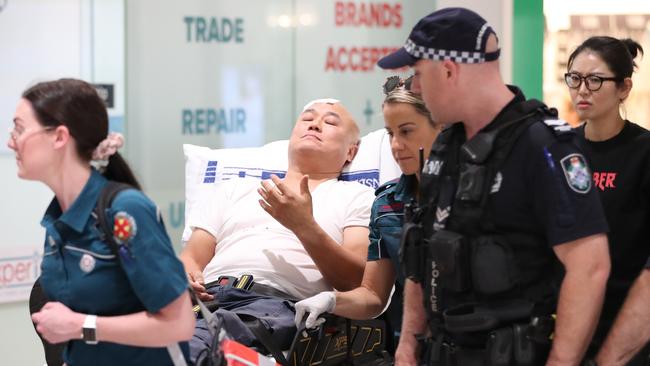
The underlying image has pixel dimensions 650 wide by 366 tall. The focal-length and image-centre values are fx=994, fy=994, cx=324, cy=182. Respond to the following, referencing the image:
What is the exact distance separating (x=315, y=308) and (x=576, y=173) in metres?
0.99

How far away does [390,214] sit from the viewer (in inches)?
Answer: 111

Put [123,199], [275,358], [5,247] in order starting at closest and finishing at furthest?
[123,199]
[275,358]
[5,247]

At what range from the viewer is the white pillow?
3.46 m

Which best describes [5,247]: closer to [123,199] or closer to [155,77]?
[155,77]

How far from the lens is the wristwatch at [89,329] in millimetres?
1820

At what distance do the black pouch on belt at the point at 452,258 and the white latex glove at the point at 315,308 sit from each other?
2.36 ft

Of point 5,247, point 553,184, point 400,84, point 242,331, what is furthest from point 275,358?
point 5,247

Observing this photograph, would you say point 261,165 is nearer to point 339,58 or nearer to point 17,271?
point 17,271

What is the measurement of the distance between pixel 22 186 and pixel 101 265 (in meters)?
2.44

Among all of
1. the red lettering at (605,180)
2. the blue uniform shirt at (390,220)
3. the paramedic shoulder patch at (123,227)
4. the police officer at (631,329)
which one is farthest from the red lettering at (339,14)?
the paramedic shoulder patch at (123,227)

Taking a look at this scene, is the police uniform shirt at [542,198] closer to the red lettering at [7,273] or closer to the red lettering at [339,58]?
the red lettering at [7,273]

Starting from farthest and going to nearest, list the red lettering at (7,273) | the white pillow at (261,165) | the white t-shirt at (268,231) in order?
1. the red lettering at (7,273)
2. the white pillow at (261,165)
3. the white t-shirt at (268,231)

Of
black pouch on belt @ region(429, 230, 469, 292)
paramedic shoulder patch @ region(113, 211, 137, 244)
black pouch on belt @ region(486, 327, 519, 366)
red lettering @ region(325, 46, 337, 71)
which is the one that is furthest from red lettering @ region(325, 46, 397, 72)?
paramedic shoulder patch @ region(113, 211, 137, 244)

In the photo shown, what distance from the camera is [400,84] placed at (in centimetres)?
284
